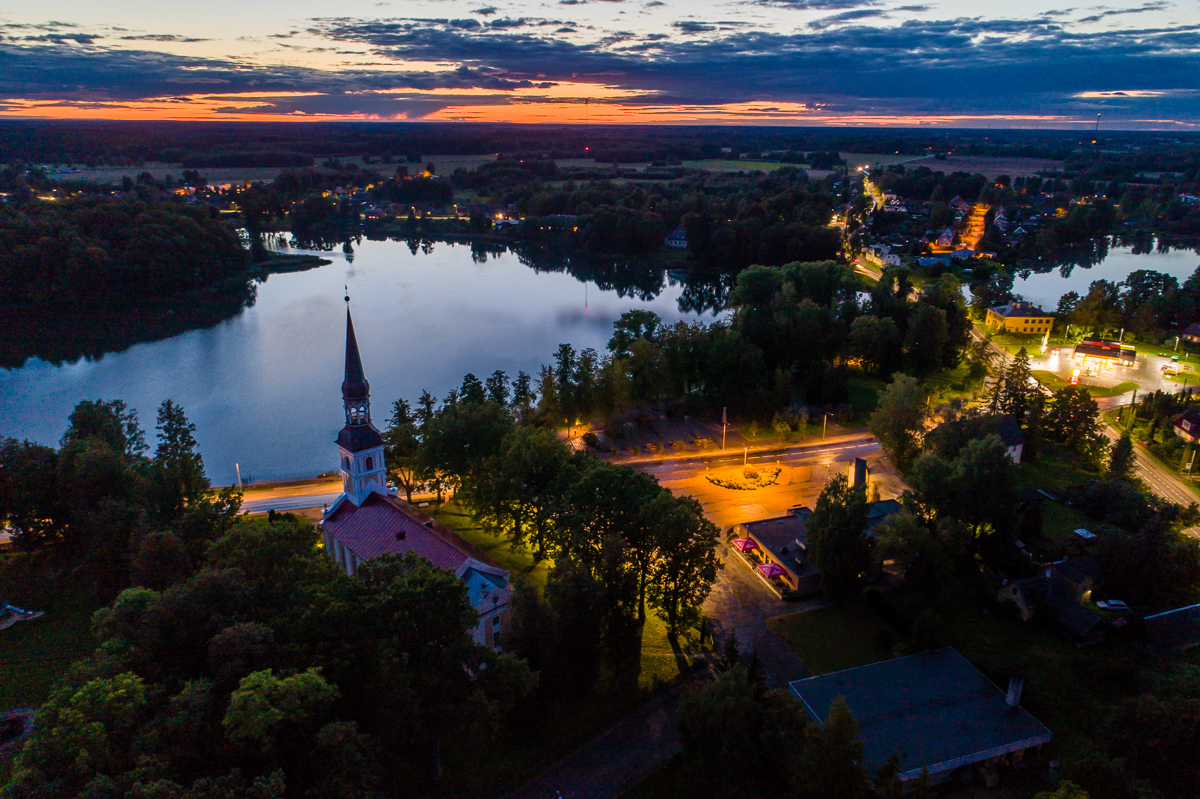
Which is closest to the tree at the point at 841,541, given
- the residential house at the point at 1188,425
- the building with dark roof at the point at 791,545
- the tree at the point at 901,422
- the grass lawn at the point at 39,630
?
the building with dark roof at the point at 791,545

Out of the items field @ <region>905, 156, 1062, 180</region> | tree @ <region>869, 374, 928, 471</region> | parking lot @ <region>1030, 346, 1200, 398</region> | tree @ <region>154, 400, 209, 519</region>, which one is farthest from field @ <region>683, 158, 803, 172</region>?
tree @ <region>154, 400, 209, 519</region>

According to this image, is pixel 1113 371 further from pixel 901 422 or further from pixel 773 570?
pixel 773 570

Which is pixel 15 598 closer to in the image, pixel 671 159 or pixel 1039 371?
pixel 1039 371

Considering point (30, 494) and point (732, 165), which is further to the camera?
point (732, 165)

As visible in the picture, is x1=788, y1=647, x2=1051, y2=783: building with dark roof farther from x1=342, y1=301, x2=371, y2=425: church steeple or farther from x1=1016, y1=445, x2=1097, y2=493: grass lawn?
x1=342, y1=301, x2=371, y2=425: church steeple

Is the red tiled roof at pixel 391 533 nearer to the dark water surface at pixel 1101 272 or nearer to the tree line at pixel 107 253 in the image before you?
the tree line at pixel 107 253

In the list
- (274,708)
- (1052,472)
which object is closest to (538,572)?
(274,708)

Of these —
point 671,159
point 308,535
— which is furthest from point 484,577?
point 671,159
